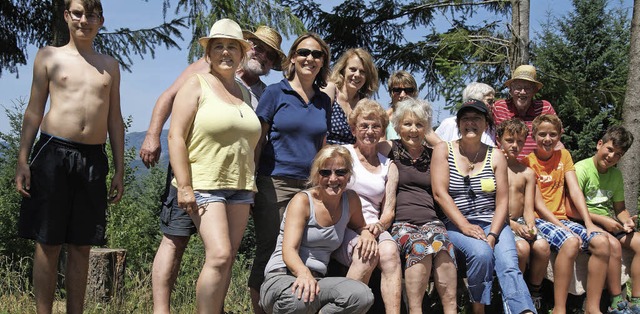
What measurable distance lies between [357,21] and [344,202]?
9174mm

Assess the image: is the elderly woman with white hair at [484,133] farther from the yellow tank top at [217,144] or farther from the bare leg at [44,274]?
the bare leg at [44,274]

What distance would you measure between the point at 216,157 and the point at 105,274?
9.91ft

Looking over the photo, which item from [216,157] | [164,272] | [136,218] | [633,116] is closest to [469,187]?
[216,157]

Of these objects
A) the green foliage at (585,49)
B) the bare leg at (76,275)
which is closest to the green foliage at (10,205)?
the bare leg at (76,275)

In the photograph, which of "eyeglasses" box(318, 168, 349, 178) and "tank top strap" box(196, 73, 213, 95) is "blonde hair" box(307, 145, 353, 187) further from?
"tank top strap" box(196, 73, 213, 95)

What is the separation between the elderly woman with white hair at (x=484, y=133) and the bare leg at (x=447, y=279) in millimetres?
1521

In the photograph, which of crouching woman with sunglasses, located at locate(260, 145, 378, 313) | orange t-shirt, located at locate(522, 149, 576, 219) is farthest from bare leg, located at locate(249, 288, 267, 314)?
orange t-shirt, located at locate(522, 149, 576, 219)

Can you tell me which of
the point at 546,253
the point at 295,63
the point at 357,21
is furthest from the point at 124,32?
the point at 546,253

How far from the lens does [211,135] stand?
3.73m

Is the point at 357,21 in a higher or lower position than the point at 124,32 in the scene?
higher

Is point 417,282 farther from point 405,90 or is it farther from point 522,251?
point 405,90

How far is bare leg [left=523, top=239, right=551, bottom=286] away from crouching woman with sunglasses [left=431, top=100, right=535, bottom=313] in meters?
0.32

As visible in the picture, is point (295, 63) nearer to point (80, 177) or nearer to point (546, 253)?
point (80, 177)

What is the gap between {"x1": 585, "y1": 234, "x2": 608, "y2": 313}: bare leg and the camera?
16.4ft
